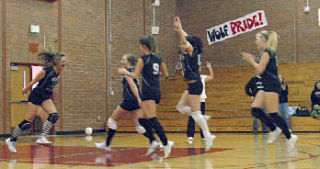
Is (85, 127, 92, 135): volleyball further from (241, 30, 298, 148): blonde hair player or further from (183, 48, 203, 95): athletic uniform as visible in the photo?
(241, 30, 298, 148): blonde hair player

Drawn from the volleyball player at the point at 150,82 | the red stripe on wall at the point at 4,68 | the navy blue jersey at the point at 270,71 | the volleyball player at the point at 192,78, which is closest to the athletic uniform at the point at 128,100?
the volleyball player at the point at 150,82

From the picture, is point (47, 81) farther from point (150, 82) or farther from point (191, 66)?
point (191, 66)

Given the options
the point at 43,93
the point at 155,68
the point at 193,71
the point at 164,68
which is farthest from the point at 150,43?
the point at 43,93

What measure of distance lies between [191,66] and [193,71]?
85 millimetres

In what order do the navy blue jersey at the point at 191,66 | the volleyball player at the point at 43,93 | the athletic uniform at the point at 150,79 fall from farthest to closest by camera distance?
the volleyball player at the point at 43,93, the navy blue jersey at the point at 191,66, the athletic uniform at the point at 150,79

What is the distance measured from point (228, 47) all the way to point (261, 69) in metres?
14.1

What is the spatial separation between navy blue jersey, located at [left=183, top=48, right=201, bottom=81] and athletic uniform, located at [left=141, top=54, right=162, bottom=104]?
0.58 m

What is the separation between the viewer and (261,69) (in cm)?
730

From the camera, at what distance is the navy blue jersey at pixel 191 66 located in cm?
757

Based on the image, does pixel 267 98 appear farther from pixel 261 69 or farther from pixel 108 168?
pixel 108 168

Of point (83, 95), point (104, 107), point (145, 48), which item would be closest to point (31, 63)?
point (83, 95)

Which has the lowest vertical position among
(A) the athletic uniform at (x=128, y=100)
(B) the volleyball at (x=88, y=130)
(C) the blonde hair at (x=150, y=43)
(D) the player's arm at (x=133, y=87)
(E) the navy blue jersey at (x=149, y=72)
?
(B) the volleyball at (x=88, y=130)

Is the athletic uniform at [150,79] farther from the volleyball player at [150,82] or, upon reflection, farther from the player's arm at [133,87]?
the player's arm at [133,87]

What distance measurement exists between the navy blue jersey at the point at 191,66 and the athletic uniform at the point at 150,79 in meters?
0.58
